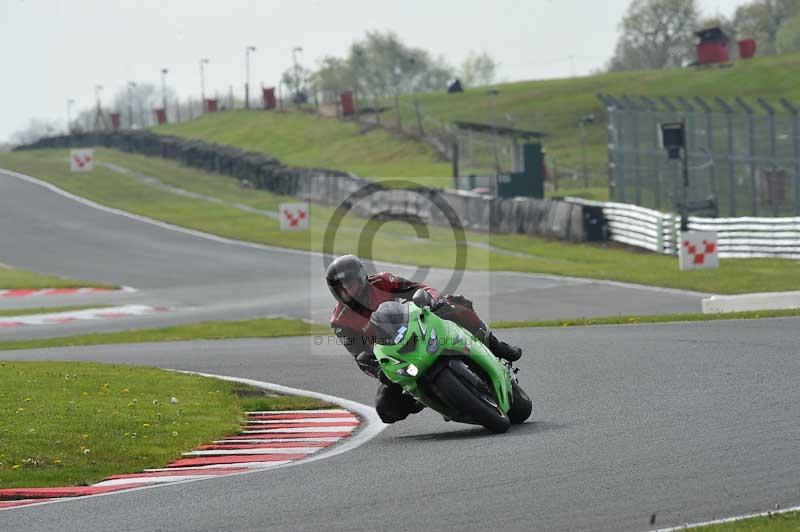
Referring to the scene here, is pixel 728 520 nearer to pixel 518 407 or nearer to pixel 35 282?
pixel 518 407

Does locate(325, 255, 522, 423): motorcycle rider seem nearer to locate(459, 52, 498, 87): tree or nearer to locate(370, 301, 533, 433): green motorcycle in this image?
locate(370, 301, 533, 433): green motorcycle

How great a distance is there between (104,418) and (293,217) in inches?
1429

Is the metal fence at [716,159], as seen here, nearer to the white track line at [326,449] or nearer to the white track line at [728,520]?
the white track line at [326,449]

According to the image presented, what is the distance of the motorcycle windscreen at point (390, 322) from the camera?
10.5 meters

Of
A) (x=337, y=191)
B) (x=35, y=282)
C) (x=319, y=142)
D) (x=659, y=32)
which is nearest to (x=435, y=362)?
(x=35, y=282)

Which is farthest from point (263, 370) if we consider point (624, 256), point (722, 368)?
point (624, 256)

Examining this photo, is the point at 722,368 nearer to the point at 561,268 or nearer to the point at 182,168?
the point at 561,268

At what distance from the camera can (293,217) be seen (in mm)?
48562

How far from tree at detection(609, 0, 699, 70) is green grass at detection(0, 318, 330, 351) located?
371 feet

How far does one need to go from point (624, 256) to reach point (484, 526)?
2967 centimetres

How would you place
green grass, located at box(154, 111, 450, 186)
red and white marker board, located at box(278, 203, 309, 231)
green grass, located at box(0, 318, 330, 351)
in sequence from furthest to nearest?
1. green grass, located at box(154, 111, 450, 186)
2. red and white marker board, located at box(278, 203, 309, 231)
3. green grass, located at box(0, 318, 330, 351)

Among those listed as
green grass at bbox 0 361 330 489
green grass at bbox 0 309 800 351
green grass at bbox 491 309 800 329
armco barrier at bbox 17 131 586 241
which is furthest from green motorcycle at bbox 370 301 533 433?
armco barrier at bbox 17 131 586 241

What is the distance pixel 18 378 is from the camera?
15.4m

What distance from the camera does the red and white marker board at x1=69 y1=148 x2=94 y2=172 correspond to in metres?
69.5
